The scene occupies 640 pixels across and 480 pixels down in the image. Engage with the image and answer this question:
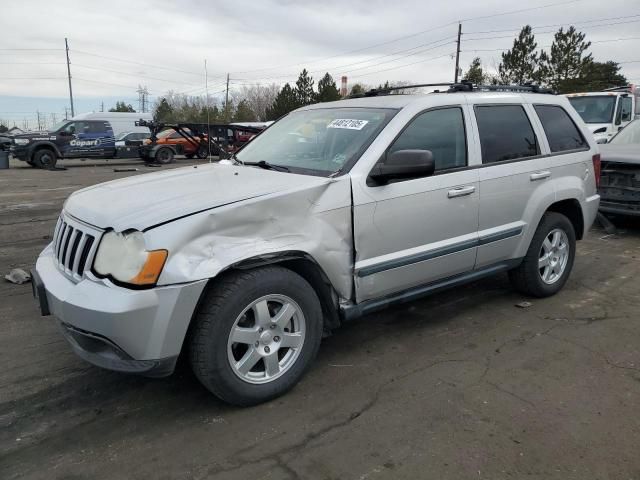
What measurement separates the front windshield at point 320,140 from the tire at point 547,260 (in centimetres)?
193

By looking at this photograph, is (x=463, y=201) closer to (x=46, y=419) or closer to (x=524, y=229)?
(x=524, y=229)

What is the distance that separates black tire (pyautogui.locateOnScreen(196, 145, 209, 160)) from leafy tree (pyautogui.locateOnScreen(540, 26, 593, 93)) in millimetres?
27303

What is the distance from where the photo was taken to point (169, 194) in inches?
121

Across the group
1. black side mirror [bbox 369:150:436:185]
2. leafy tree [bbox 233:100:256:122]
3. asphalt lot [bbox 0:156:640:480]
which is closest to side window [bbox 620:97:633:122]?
asphalt lot [bbox 0:156:640:480]

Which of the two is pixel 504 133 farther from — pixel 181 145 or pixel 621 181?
pixel 181 145

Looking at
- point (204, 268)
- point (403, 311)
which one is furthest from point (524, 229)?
point (204, 268)

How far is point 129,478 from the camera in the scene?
96.9 inches

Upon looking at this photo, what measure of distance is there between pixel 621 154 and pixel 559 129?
3415 millimetres

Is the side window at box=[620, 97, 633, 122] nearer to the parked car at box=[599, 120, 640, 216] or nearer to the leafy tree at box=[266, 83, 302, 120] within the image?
the parked car at box=[599, 120, 640, 216]

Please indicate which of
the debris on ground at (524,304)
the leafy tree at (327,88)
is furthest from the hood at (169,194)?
the leafy tree at (327,88)

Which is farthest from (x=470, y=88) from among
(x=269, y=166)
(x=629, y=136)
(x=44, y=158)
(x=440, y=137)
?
(x=44, y=158)

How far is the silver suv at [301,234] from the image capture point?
2.67 m

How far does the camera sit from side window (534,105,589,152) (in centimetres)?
466

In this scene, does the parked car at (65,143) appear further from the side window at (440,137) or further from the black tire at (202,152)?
the side window at (440,137)
